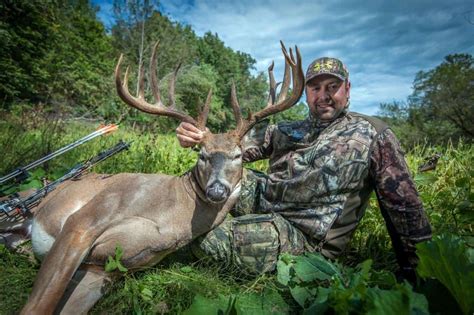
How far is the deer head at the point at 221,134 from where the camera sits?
3.17 meters

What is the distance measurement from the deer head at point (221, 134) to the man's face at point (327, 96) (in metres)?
0.24

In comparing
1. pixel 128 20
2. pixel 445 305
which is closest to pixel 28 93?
pixel 128 20

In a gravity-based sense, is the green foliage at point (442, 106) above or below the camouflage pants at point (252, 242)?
above

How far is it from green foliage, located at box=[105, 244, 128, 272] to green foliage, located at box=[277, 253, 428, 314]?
4.14ft

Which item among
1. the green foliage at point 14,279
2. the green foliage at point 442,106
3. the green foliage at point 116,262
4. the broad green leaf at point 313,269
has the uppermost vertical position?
the green foliage at point 442,106

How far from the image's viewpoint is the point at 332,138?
3271 millimetres

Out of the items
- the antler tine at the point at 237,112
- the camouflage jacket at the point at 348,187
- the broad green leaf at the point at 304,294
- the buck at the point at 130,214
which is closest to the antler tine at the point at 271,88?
the buck at the point at 130,214

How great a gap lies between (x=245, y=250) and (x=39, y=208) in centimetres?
233

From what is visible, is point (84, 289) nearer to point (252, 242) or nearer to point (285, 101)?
point (252, 242)

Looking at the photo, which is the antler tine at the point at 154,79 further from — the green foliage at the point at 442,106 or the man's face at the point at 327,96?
the green foliage at the point at 442,106

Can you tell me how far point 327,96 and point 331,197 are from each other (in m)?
1.14

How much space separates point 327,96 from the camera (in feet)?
11.7

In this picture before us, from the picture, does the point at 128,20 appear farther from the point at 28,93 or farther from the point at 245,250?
the point at 245,250

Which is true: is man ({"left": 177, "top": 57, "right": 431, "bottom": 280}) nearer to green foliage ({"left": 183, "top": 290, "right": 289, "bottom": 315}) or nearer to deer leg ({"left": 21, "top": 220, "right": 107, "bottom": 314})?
green foliage ({"left": 183, "top": 290, "right": 289, "bottom": 315})
